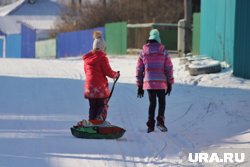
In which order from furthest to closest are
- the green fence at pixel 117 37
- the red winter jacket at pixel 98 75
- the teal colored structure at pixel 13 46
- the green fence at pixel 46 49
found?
the teal colored structure at pixel 13 46
the green fence at pixel 46 49
the green fence at pixel 117 37
the red winter jacket at pixel 98 75

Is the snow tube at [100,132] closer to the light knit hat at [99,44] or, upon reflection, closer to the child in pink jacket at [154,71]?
the child in pink jacket at [154,71]

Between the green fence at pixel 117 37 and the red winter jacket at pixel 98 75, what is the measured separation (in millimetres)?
24492

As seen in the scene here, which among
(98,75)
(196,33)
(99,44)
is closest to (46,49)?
(196,33)

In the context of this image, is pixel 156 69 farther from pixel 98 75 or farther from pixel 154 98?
pixel 98 75

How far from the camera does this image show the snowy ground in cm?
813

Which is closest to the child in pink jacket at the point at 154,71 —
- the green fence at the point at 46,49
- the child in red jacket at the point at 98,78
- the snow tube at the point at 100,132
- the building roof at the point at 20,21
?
the child in red jacket at the point at 98,78

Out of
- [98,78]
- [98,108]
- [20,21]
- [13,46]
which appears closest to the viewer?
[98,78]

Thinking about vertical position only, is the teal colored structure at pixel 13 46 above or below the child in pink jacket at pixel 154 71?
below

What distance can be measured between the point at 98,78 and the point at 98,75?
46mm

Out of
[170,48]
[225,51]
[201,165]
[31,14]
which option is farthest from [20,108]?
[31,14]

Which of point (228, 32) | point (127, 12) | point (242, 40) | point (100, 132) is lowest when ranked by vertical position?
point (100, 132)

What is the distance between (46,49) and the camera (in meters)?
48.0

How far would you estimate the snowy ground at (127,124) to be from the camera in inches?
320

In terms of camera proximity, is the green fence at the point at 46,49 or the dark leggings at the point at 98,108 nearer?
the dark leggings at the point at 98,108
